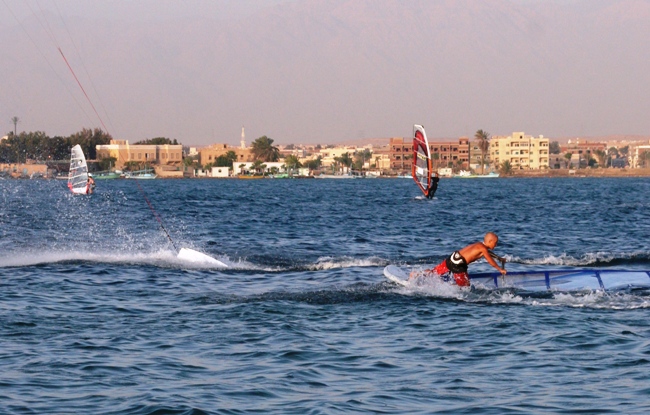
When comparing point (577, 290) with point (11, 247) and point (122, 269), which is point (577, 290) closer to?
point (122, 269)

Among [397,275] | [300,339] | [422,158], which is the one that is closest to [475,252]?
[397,275]

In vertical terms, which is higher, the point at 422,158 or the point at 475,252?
the point at 422,158

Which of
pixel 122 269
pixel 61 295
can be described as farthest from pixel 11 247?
pixel 61 295

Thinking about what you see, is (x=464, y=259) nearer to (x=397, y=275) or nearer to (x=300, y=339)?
(x=397, y=275)

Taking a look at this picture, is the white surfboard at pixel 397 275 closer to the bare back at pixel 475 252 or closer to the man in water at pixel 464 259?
the man in water at pixel 464 259

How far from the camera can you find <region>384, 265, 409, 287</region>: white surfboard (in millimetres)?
20281

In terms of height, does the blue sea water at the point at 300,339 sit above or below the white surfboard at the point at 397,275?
below

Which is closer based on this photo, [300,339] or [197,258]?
[300,339]

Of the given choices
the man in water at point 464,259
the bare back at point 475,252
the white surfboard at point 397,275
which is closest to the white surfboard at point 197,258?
the white surfboard at point 397,275

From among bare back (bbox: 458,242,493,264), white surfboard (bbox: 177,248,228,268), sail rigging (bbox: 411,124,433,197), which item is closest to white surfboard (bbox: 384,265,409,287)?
bare back (bbox: 458,242,493,264)

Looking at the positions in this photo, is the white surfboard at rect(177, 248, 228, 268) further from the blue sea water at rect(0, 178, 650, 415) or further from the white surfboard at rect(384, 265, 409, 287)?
the white surfboard at rect(384, 265, 409, 287)

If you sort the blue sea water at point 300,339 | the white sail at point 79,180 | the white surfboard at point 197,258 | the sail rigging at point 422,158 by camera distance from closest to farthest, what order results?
the blue sea water at point 300,339 → the white surfboard at point 197,258 → the sail rigging at point 422,158 → the white sail at point 79,180

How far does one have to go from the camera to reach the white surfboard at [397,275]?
20.3 meters

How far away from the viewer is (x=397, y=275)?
20.8m
